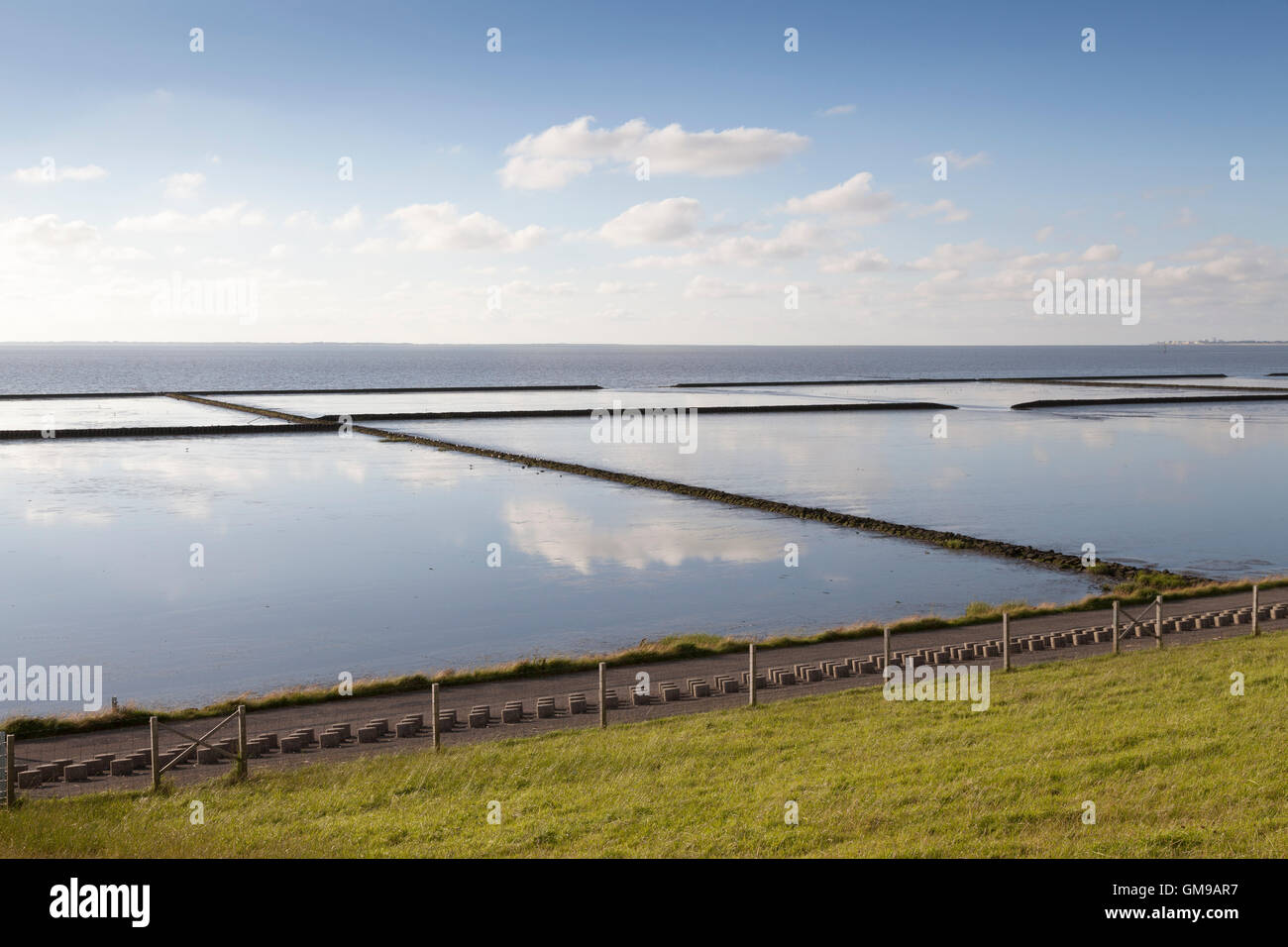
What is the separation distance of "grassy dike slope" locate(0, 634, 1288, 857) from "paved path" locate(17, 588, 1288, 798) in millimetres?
1406

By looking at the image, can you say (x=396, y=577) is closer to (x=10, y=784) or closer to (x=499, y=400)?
(x=10, y=784)

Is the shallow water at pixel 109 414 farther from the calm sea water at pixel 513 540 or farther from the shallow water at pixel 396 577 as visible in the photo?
the shallow water at pixel 396 577

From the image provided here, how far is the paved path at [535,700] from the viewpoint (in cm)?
2094

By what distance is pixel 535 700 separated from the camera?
25.0 m

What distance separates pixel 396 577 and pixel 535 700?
21222 millimetres

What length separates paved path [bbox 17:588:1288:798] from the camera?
825 inches

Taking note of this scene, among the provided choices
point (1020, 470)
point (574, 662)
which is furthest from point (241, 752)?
point (1020, 470)

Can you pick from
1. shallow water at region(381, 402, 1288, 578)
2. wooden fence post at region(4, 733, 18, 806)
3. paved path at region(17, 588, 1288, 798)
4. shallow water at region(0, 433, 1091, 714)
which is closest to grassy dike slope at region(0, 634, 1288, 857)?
wooden fence post at region(4, 733, 18, 806)

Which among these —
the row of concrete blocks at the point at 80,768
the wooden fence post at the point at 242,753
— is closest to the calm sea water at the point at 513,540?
the row of concrete blocks at the point at 80,768

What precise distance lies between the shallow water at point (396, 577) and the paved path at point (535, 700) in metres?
5.50

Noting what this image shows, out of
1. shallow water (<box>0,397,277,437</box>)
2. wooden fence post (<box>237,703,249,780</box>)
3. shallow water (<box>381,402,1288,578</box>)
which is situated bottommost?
wooden fence post (<box>237,703,249,780</box>)

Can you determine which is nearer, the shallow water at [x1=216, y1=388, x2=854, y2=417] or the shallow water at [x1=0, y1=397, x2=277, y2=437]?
the shallow water at [x1=0, y1=397, x2=277, y2=437]

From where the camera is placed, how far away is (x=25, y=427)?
10994cm

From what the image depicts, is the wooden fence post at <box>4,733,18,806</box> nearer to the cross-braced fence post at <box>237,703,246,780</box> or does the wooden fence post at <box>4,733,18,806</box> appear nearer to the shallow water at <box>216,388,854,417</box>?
the cross-braced fence post at <box>237,703,246,780</box>
